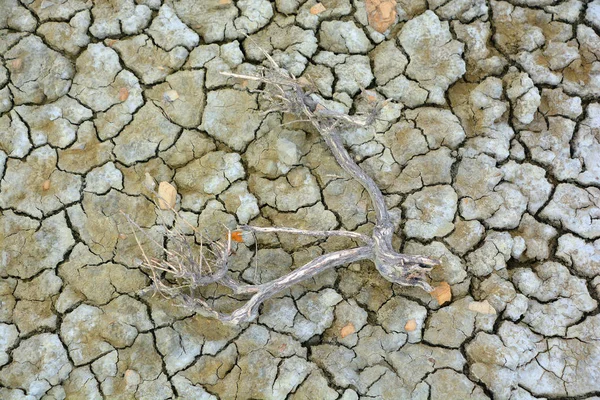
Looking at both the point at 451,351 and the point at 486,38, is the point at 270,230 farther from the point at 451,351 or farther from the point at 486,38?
the point at 486,38

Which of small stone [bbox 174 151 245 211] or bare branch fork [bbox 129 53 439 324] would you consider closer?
bare branch fork [bbox 129 53 439 324]

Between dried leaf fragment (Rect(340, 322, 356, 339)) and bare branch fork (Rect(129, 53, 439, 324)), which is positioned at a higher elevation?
bare branch fork (Rect(129, 53, 439, 324))

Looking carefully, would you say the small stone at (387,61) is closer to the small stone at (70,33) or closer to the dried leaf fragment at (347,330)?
the dried leaf fragment at (347,330)

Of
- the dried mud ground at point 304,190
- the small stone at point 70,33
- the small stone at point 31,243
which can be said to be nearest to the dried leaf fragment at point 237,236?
the dried mud ground at point 304,190

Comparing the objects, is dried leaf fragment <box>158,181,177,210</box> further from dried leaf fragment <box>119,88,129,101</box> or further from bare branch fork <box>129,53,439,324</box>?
dried leaf fragment <box>119,88,129,101</box>

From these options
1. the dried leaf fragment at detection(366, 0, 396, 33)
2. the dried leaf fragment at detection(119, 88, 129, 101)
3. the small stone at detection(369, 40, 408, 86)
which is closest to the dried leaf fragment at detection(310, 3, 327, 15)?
the dried leaf fragment at detection(366, 0, 396, 33)

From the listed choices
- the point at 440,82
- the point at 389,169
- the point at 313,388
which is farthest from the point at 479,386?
the point at 440,82
